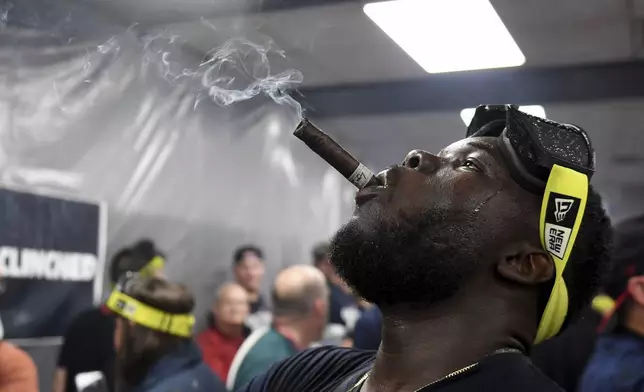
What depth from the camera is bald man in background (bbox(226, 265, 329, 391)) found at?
2.56m

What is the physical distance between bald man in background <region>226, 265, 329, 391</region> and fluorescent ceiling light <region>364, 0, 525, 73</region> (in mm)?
1139

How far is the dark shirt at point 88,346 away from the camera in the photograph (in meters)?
2.71

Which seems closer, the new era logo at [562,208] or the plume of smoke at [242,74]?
the new era logo at [562,208]

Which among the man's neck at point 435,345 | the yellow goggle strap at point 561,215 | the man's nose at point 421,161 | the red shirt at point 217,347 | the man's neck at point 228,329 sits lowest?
the red shirt at point 217,347

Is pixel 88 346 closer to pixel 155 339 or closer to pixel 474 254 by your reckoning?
pixel 155 339

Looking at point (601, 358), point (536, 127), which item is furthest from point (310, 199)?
point (536, 127)

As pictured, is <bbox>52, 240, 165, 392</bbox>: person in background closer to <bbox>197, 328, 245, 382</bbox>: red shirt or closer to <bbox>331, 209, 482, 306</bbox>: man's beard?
<bbox>197, 328, 245, 382</bbox>: red shirt

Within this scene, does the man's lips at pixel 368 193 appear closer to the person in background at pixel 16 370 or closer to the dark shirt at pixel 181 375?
the dark shirt at pixel 181 375

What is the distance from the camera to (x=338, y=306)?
4.54m

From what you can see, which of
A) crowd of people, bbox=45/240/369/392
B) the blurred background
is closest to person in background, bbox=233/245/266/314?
the blurred background

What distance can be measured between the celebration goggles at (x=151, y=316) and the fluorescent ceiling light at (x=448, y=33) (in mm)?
1443

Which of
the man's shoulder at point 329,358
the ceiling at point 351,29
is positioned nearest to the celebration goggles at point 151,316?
the ceiling at point 351,29

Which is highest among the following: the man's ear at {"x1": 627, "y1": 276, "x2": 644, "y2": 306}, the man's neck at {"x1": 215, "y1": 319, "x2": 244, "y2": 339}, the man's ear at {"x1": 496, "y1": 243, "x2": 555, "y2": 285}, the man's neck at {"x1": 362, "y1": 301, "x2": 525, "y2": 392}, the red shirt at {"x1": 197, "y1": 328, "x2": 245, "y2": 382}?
the man's ear at {"x1": 496, "y1": 243, "x2": 555, "y2": 285}

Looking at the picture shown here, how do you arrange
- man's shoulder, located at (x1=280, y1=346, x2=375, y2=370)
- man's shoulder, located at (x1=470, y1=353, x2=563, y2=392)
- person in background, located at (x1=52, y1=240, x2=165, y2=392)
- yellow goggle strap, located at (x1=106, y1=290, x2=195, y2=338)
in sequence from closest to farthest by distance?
man's shoulder, located at (x1=470, y1=353, x2=563, y2=392), man's shoulder, located at (x1=280, y1=346, x2=375, y2=370), yellow goggle strap, located at (x1=106, y1=290, x2=195, y2=338), person in background, located at (x1=52, y1=240, x2=165, y2=392)
